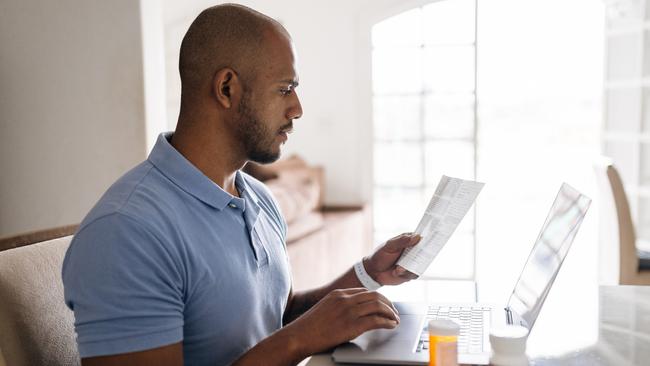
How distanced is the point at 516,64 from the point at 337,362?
8.45 meters

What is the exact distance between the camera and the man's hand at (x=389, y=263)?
143 centimetres

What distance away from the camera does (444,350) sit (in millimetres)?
958

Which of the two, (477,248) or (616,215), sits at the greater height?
(616,215)

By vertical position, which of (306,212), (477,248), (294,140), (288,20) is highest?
(288,20)

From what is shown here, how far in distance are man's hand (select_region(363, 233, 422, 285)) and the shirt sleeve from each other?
534 millimetres

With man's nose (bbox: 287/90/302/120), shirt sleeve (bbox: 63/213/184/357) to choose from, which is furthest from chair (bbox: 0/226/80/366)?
man's nose (bbox: 287/90/302/120)

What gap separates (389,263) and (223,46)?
1.88ft

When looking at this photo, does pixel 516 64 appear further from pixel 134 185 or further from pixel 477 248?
pixel 134 185

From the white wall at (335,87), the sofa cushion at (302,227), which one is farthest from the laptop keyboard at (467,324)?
the white wall at (335,87)

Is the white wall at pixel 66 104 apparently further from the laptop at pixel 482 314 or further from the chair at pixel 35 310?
the laptop at pixel 482 314

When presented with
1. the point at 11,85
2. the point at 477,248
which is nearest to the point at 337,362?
the point at 11,85

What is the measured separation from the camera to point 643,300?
1.47 m

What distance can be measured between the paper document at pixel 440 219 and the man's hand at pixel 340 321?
0.21m

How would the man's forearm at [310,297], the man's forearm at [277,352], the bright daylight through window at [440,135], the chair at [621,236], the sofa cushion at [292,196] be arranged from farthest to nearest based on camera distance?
the bright daylight through window at [440,135] < the sofa cushion at [292,196] < the chair at [621,236] < the man's forearm at [310,297] < the man's forearm at [277,352]
